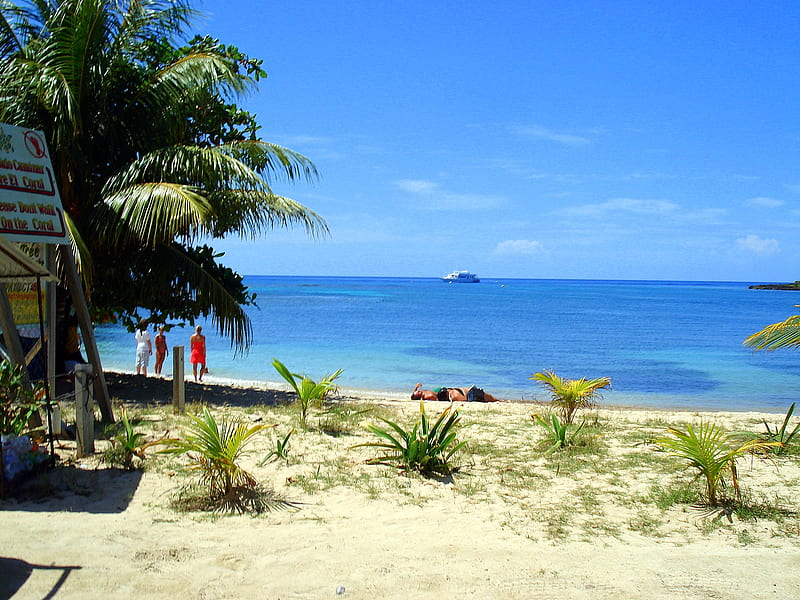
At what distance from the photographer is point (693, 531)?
475cm

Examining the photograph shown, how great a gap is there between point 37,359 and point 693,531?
9254mm

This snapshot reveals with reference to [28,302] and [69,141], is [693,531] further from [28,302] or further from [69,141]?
[69,141]

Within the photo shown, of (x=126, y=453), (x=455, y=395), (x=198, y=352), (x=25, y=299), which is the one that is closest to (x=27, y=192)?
(x=126, y=453)

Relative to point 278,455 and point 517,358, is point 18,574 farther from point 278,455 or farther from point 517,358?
point 517,358

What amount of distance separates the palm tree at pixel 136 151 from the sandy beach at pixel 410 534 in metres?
4.65

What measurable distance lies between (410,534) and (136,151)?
360 inches

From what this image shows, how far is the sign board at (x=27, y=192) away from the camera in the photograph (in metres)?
6.00

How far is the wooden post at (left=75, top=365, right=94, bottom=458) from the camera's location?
5.98 m

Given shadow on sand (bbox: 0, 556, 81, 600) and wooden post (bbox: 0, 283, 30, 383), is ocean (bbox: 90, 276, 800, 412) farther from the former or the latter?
shadow on sand (bbox: 0, 556, 81, 600)

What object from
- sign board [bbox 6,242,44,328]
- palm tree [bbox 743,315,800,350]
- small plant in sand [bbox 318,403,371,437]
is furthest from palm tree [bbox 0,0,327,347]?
palm tree [bbox 743,315,800,350]

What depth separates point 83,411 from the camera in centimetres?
600

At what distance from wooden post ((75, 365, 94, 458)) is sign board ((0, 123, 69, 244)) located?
136cm

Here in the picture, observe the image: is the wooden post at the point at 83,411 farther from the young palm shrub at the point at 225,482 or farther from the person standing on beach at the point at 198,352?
the person standing on beach at the point at 198,352

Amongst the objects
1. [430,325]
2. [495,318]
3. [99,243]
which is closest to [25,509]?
[99,243]
